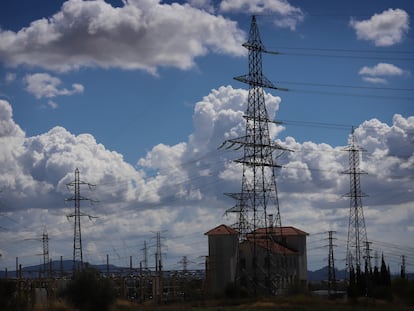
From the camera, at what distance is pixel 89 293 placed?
60562mm

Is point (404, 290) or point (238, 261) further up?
point (238, 261)

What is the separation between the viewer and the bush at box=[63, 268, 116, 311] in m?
60.5

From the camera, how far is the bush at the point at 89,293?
60.5 m

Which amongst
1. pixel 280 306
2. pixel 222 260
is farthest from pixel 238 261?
pixel 280 306

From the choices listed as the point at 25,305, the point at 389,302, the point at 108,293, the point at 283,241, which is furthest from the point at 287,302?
the point at 283,241

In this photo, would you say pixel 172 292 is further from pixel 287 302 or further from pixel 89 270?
pixel 89 270

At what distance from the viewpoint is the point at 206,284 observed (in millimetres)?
91125

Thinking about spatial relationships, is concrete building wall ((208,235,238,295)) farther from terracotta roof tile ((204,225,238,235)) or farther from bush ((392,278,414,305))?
bush ((392,278,414,305))

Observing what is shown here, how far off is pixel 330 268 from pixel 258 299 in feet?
80.5

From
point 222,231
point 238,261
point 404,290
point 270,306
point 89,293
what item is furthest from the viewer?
point 222,231

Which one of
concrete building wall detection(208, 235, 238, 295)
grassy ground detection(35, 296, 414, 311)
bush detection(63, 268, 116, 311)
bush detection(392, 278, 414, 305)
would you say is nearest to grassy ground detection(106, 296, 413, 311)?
grassy ground detection(35, 296, 414, 311)

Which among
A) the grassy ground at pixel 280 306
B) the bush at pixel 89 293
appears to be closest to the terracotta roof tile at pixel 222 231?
the grassy ground at pixel 280 306

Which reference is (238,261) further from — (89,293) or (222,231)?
(89,293)

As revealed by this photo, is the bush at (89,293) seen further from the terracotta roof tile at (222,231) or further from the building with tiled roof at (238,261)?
the terracotta roof tile at (222,231)
